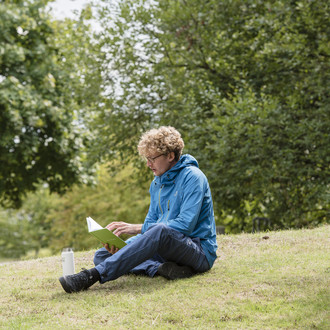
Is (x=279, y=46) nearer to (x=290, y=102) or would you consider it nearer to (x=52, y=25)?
(x=290, y=102)

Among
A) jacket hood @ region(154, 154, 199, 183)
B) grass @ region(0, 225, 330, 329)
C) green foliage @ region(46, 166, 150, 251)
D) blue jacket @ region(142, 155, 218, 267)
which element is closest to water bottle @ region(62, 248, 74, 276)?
grass @ region(0, 225, 330, 329)

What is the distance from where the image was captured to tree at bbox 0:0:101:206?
15242 mm

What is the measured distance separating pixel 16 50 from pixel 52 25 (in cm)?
249

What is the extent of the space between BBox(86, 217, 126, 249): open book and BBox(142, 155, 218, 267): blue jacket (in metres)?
0.45

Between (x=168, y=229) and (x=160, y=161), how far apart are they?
2.68ft

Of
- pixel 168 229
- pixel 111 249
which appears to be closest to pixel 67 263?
pixel 111 249

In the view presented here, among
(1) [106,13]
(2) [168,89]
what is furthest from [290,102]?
(1) [106,13]

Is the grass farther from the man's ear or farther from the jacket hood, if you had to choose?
the man's ear

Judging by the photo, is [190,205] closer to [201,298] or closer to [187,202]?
[187,202]

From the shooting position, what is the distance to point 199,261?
5.07 metres

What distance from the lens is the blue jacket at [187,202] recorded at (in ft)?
16.0

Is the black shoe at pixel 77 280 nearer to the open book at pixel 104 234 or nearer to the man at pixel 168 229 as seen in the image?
the man at pixel 168 229

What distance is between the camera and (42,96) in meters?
16.5

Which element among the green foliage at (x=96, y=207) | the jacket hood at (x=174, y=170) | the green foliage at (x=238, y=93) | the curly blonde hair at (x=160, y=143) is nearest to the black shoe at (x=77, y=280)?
the jacket hood at (x=174, y=170)
